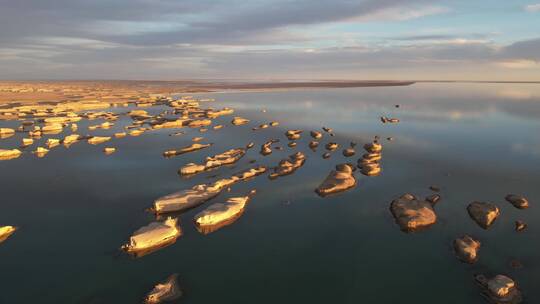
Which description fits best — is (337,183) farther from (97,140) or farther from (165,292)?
(97,140)

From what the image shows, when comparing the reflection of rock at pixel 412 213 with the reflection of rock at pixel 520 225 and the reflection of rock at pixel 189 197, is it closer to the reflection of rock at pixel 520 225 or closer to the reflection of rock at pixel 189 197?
the reflection of rock at pixel 520 225

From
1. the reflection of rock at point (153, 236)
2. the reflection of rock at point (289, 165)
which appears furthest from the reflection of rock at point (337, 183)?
the reflection of rock at point (153, 236)

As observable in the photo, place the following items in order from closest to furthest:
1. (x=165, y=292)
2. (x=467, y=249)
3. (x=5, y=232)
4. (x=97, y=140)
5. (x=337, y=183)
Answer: (x=165, y=292), (x=467, y=249), (x=5, y=232), (x=337, y=183), (x=97, y=140)

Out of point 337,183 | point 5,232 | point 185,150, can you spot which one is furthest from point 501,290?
point 185,150

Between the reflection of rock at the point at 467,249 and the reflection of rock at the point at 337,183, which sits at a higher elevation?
the reflection of rock at the point at 337,183

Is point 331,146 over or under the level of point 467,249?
over

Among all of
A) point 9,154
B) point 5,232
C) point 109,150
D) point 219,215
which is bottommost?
point 219,215

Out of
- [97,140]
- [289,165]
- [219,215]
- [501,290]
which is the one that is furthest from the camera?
[97,140]
